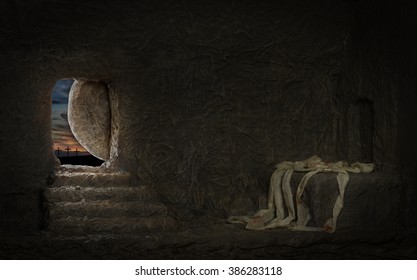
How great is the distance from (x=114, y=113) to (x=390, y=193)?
3.07 meters

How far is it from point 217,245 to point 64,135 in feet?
11.7

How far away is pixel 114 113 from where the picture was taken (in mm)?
8641

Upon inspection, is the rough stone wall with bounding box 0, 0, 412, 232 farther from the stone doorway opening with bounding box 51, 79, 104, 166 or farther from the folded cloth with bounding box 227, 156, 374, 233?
the stone doorway opening with bounding box 51, 79, 104, 166

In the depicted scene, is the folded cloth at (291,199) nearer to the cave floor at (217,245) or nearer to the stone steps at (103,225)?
the cave floor at (217,245)

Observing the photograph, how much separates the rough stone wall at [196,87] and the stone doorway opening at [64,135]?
1.57m

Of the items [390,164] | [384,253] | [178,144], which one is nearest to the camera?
[384,253]

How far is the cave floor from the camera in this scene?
23.5 feet

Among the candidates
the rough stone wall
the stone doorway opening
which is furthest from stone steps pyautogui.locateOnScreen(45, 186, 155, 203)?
the stone doorway opening

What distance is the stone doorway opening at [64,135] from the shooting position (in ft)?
32.9

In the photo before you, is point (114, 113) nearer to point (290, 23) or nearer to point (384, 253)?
point (290, 23)

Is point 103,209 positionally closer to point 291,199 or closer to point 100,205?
point 100,205

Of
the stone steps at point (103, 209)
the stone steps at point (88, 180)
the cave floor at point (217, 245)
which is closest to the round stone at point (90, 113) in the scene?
the stone steps at point (88, 180)

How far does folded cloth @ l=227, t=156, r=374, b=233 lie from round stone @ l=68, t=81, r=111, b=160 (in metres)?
1.80

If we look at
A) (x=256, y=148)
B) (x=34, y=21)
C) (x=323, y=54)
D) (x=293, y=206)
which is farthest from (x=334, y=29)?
(x=34, y=21)
